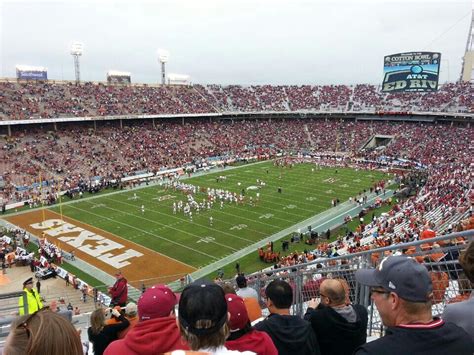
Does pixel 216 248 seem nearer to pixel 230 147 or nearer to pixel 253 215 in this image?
pixel 253 215

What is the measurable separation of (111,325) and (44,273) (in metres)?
14.9

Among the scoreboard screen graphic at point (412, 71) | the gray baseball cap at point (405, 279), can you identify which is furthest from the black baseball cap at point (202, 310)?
the scoreboard screen graphic at point (412, 71)

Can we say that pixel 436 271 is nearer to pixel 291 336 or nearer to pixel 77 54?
pixel 291 336

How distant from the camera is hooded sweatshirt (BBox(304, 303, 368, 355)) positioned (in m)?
3.28

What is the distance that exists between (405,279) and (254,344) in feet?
3.23

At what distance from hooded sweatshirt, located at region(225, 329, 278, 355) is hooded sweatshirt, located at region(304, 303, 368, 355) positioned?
2.90 ft

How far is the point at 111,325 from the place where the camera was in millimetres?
3836

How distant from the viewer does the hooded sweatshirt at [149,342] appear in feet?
8.20

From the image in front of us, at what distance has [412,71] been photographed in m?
53.6

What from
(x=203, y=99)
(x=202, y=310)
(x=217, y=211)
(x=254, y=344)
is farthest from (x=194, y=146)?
(x=202, y=310)

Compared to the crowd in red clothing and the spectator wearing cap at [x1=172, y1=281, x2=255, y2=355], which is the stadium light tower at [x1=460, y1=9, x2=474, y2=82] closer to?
the crowd in red clothing

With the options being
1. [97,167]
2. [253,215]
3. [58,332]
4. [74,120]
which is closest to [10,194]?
[97,167]

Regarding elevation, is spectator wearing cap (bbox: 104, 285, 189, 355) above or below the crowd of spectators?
below

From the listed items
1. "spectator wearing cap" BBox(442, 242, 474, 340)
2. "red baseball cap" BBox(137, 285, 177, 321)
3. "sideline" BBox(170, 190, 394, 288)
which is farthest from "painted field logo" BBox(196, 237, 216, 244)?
"spectator wearing cap" BBox(442, 242, 474, 340)
